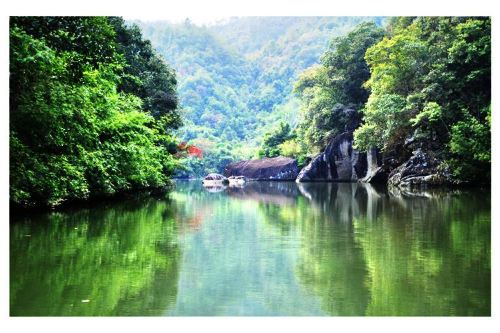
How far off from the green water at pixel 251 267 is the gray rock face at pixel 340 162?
23.3m

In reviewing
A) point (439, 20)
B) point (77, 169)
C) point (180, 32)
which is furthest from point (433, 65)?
point (180, 32)

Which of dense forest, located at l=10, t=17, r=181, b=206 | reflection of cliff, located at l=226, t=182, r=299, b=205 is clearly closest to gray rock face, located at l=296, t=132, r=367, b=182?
reflection of cliff, located at l=226, t=182, r=299, b=205

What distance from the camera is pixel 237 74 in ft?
224

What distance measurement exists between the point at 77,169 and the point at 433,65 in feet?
46.1

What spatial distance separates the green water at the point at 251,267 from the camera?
443 cm

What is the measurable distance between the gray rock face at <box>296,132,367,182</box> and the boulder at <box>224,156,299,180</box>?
180 inches

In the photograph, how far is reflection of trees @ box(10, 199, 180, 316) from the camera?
14.6 feet

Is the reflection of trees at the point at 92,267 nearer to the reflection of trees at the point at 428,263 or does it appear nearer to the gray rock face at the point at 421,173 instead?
the reflection of trees at the point at 428,263

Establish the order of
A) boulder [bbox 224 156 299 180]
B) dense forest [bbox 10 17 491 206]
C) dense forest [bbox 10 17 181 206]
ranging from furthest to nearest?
boulder [bbox 224 156 299 180] → dense forest [bbox 10 17 491 206] → dense forest [bbox 10 17 181 206]

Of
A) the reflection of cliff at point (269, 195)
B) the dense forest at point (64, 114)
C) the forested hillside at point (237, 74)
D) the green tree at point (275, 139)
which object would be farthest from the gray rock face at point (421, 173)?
the forested hillside at point (237, 74)

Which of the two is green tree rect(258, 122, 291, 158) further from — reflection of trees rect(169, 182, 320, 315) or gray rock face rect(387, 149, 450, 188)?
reflection of trees rect(169, 182, 320, 315)

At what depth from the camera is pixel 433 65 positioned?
2202 cm
